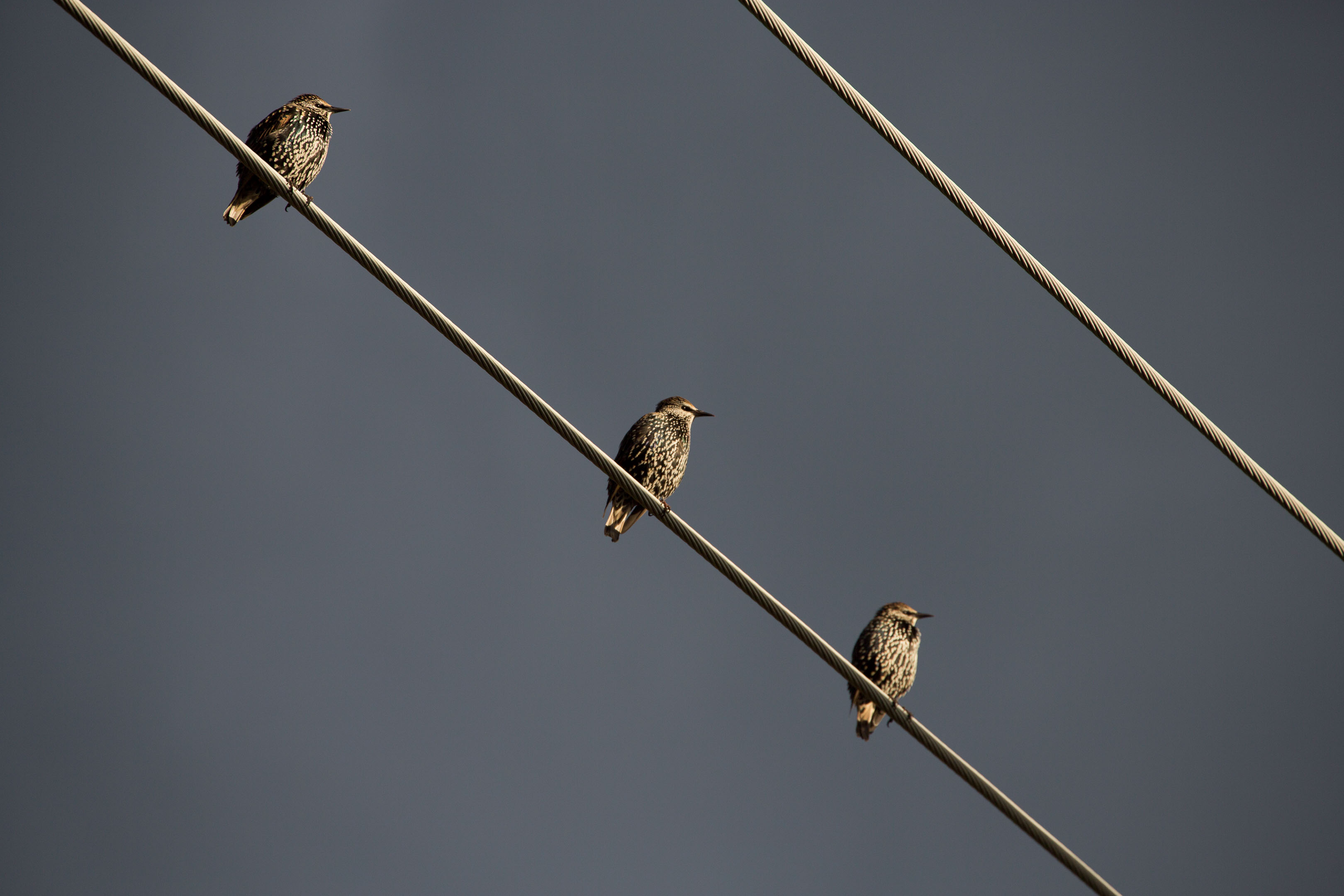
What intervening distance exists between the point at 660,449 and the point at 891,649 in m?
2.48

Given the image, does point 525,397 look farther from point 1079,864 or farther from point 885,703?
point 1079,864

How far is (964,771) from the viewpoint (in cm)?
559

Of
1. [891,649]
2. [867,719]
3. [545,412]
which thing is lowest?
[545,412]

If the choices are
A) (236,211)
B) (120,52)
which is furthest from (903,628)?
(120,52)

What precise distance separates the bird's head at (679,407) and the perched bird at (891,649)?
227cm

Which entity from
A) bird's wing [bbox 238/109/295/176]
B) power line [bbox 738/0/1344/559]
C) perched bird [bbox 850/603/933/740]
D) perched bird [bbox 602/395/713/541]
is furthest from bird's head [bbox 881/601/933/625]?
bird's wing [bbox 238/109/295/176]

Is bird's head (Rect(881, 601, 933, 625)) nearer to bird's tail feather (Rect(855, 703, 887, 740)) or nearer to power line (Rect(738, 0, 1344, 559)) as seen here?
bird's tail feather (Rect(855, 703, 887, 740))

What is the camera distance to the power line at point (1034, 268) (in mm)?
5406

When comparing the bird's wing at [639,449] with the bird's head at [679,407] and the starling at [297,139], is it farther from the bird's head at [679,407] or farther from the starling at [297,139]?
the starling at [297,139]

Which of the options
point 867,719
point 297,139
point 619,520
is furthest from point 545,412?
point 297,139

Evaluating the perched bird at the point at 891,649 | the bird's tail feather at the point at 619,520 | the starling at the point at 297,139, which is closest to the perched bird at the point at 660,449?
the bird's tail feather at the point at 619,520

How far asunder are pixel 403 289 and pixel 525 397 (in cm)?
73

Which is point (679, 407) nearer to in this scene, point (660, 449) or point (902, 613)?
point (660, 449)

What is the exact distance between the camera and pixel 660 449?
9906 millimetres
